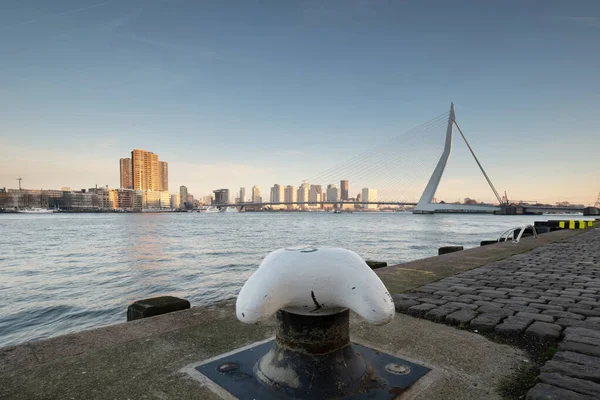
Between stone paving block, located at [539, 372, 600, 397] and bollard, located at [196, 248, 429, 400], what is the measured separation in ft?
2.48

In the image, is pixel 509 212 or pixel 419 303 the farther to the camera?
pixel 509 212

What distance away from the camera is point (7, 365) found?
258cm

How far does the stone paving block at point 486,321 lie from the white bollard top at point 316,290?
1.82 metres

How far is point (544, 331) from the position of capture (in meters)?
3.09

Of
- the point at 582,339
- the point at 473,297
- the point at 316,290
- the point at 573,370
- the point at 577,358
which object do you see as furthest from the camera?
the point at 473,297

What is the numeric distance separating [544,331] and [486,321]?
467 mm

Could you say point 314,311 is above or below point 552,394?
above

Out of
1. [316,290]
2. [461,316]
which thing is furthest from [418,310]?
[316,290]

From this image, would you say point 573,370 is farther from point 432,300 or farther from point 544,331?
point 432,300

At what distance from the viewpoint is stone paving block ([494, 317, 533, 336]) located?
3.15 m

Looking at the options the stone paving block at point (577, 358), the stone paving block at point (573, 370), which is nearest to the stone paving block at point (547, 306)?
the stone paving block at point (577, 358)

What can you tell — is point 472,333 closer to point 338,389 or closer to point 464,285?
point 338,389

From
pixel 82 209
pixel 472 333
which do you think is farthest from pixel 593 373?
pixel 82 209

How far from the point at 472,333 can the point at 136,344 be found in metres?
2.95
